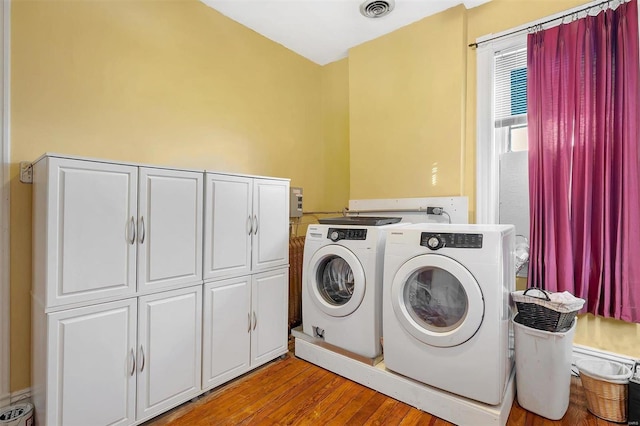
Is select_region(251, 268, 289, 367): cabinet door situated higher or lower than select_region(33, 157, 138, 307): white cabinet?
lower

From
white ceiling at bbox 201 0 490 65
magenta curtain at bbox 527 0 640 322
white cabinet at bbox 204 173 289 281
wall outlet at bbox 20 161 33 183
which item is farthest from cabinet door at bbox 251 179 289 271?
magenta curtain at bbox 527 0 640 322

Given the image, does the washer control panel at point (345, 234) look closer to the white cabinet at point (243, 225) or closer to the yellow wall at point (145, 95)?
the white cabinet at point (243, 225)

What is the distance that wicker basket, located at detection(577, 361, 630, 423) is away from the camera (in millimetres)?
1594

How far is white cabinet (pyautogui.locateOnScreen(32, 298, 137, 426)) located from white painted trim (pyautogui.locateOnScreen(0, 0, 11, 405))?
15 cm

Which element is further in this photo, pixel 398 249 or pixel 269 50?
pixel 269 50

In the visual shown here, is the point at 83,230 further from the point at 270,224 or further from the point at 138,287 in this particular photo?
the point at 270,224

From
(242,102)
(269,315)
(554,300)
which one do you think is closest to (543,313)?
(554,300)

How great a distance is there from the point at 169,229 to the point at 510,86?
2665 millimetres

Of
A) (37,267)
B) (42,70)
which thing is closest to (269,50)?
(42,70)

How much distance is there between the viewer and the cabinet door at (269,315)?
7.02ft

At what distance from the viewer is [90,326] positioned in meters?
1.43

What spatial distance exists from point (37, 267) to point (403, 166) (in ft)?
8.66

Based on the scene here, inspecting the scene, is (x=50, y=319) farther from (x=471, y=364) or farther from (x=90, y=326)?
(x=471, y=364)

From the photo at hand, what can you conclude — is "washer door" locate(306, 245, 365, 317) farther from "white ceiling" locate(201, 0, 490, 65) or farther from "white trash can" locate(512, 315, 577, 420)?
"white ceiling" locate(201, 0, 490, 65)
